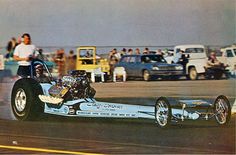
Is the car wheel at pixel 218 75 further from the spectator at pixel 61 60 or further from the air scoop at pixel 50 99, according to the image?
the air scoop at pixel 50 99

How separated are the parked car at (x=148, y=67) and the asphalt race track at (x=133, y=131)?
125 millimetres

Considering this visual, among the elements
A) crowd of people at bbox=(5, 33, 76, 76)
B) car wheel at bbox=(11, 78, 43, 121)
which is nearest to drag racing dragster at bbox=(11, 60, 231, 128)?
car wheel at bbox=(11, 78, 43, 121)

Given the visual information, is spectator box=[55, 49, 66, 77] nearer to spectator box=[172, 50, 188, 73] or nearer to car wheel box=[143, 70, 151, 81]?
car wheel box=[143, 70, 151, 81]

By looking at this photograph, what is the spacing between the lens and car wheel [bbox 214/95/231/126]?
8773mm

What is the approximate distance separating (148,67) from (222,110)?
4.24 feet

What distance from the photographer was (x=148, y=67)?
8797 mm

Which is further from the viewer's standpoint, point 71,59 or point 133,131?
point 133,131

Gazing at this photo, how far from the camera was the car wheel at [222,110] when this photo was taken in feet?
28.8

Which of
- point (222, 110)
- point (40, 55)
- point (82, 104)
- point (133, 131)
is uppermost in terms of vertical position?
point (40, 55)

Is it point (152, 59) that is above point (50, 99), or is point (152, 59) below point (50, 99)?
above

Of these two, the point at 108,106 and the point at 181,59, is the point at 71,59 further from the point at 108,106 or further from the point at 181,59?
the point at 181,59

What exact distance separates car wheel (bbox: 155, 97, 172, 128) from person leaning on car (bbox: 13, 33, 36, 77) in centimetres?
204

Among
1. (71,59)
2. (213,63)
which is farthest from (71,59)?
(213,63)

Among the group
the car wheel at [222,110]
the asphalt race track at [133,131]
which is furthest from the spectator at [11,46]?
the car wheel at [222,110]
